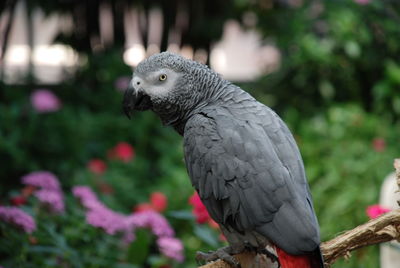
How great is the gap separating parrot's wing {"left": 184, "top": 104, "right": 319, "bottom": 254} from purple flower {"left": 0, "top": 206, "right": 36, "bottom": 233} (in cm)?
61

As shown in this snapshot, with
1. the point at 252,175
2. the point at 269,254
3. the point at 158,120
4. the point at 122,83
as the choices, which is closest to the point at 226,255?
the point at 269,254

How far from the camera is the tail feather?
1501 mm

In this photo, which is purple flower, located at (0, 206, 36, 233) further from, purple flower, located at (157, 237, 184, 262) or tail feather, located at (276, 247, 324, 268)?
tail feather, located at (276, 247, 324, 268)

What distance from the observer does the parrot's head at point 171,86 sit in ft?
5.69

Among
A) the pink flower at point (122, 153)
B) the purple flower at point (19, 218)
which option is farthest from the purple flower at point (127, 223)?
the pink flower at point (122, 153)

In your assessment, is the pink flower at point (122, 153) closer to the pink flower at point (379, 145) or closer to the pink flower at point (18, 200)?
the pink flower at point (18, 200)

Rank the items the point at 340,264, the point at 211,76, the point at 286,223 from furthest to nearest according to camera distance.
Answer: the point at 340,264, the point at 211,76, the point at 286,223

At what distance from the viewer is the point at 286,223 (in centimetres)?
152

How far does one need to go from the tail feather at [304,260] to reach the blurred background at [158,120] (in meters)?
0.74

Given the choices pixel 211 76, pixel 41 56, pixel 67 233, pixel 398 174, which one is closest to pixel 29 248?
pixel 67 233

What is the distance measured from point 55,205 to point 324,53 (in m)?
2.21

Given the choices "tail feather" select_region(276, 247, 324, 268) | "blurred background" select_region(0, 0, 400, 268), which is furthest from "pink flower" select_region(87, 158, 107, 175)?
"tail feather" select_region(276, 247, 324, 268)

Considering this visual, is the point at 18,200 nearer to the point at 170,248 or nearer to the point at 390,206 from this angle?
the point at 170,248

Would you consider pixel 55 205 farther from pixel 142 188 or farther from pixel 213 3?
pixel 213 3
